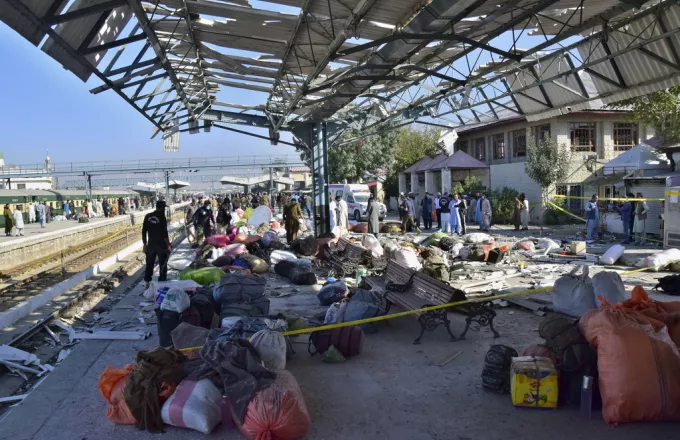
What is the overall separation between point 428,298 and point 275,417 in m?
3.62

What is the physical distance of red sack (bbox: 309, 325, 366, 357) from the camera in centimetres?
612

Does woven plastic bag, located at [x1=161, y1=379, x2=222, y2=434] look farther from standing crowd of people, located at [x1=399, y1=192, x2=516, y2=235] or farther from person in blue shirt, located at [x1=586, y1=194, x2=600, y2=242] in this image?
standing crowd of people, located at [x1=399, y1=192, x2=516, y2=235]

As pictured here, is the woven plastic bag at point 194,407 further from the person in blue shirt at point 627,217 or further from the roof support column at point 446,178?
the roof support column at point 446,178

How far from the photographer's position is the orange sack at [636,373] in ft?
13.1

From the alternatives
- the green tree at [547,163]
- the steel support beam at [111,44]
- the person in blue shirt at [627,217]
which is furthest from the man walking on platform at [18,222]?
the person in blue shirt at [627,217]

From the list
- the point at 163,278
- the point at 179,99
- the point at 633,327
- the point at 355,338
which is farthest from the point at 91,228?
the point at 633,327

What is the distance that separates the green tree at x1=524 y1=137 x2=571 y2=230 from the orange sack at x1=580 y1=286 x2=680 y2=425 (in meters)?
21.2

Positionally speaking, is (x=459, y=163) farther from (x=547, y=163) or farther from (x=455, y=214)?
(x=455, y=214)

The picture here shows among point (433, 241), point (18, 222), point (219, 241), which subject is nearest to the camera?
point (219, 241)

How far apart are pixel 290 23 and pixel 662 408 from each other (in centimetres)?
656

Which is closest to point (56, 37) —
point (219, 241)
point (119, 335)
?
point (119, 335)

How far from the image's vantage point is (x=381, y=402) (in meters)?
4.84

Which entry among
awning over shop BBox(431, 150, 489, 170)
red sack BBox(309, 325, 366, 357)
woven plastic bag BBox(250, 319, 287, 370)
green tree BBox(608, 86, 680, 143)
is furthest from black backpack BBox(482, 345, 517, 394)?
awning over shop BBox(431, 150, 489, 170)

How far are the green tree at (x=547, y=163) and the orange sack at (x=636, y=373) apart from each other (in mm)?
21155
